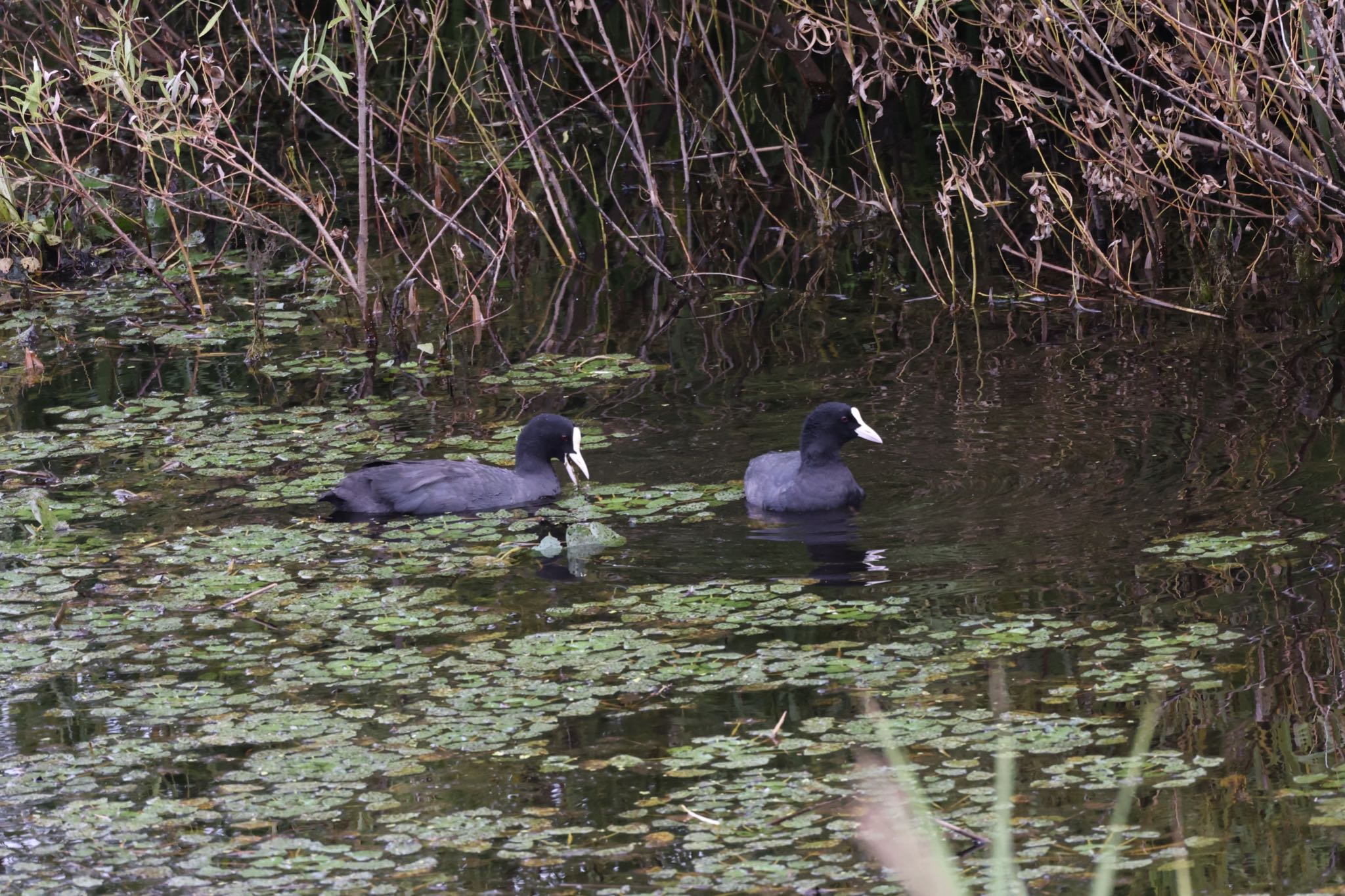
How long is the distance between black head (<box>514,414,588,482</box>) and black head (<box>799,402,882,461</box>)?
3.34 feet

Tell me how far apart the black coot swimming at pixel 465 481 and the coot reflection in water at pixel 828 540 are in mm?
975

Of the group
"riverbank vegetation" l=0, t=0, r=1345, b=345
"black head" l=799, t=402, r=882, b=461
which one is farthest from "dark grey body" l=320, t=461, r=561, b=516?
"riverbank vegetation" l=0, t=0, r=1345, b=345

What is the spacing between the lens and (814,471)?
814cm

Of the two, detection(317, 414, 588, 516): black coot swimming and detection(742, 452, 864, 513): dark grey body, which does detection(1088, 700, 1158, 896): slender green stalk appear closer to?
detection(742, 452, 864, 513): dark grey body

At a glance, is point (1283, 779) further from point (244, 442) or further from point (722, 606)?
point (244, 442)

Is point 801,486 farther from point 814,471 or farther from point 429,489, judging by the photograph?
point 429,489

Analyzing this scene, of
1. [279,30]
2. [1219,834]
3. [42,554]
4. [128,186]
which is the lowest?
[1219,834]

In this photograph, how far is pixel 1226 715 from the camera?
222 inches

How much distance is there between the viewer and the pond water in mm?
4980

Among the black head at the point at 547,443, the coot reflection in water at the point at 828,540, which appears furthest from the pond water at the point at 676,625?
the black head at the point at 547,443

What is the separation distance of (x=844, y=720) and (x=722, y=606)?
3.84 feet

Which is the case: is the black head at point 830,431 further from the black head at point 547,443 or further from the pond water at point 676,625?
the black head at point 547,443

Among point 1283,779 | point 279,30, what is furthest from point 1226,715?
point 279,30

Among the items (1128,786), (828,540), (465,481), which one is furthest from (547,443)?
(1128,786)
